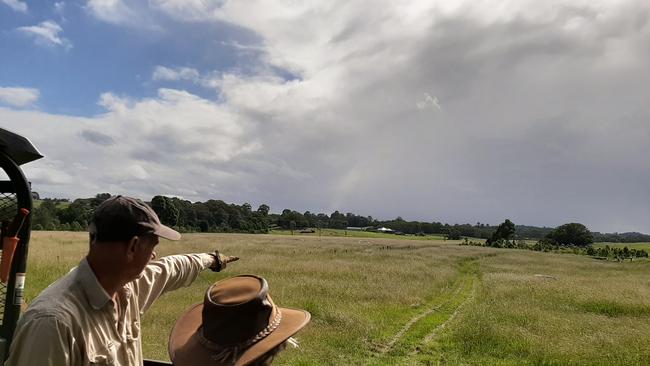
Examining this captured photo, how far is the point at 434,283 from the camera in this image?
21.1 m

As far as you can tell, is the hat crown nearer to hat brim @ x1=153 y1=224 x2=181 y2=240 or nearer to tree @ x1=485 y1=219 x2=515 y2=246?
hat brim @ x1=153 y1=224 x2=181 y2=240

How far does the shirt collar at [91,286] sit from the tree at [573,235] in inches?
5041

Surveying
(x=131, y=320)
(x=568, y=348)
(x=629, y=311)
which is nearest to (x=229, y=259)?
(x=131, y=320)

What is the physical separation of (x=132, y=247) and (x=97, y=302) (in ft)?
1.06

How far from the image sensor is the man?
204 centimetres

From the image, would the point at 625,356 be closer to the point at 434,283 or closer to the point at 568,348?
the point at 568,348

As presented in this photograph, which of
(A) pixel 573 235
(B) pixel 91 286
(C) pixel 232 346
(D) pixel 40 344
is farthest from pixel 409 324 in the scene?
(A) pixel 573 235

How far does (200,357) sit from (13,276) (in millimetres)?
1593

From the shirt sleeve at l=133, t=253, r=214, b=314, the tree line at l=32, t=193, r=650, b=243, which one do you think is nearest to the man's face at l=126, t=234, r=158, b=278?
the shirt sleeve at l=133, t=253, r=214, b=314

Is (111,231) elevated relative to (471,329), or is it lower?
elevated

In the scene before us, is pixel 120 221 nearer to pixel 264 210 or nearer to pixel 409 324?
pixel 409 324

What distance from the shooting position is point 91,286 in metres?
2.36

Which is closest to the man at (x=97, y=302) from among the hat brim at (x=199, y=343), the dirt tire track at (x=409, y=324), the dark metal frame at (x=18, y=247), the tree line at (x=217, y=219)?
the hat brim at (x=199, y=343)

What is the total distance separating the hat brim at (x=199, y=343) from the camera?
2.19m
